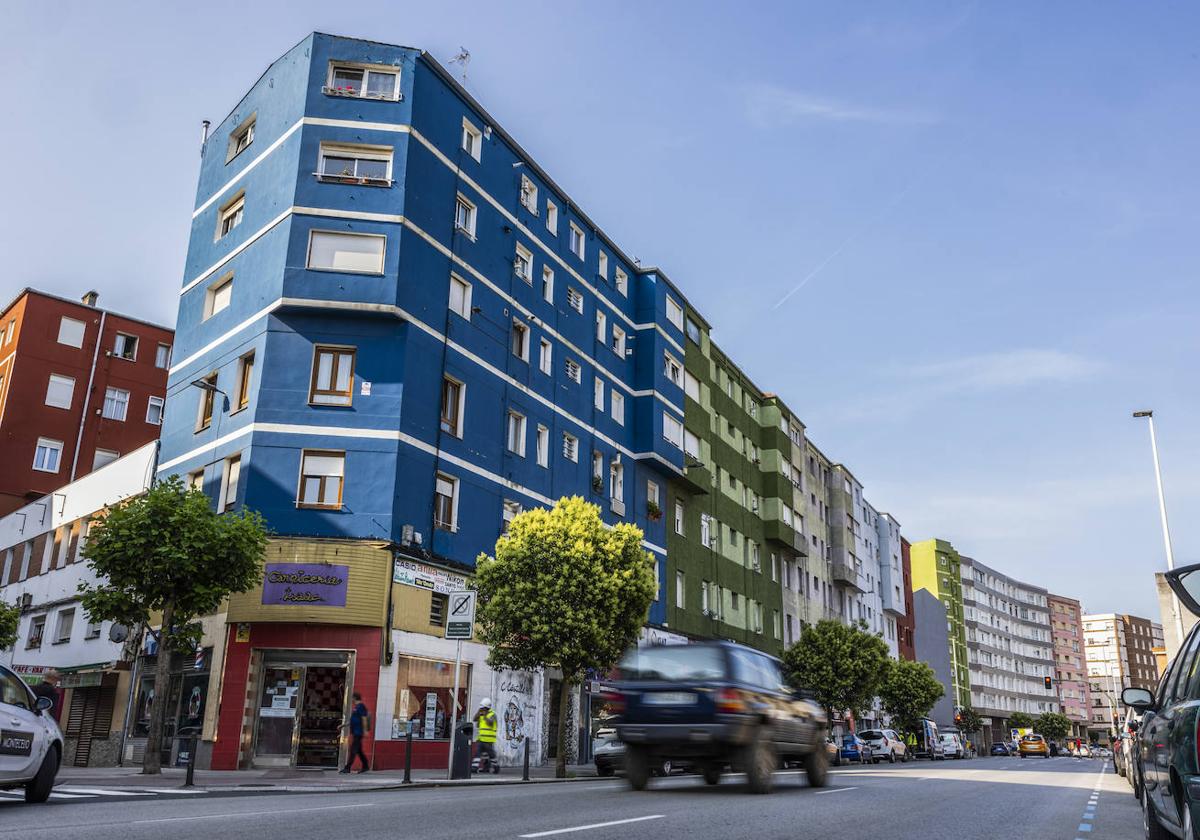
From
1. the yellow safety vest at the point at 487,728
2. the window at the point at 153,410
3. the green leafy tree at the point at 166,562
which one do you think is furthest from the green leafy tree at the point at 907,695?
the green leafy tree at the point at 166,562

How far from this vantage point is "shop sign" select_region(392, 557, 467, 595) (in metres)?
25.4

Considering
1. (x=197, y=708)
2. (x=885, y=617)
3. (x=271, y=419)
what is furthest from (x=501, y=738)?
(x=885, y=617)

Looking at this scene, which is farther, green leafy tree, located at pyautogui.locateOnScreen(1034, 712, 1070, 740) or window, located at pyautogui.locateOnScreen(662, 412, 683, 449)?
green leafy tree, located at pyautogui.locateOnScreen(1034, 712, 1070, 740)

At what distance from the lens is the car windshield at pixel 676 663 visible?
501 inches

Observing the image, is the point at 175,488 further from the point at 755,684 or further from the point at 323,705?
the point at 755,684

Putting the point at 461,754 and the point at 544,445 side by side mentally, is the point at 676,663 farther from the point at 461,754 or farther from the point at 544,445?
the point at 544,445

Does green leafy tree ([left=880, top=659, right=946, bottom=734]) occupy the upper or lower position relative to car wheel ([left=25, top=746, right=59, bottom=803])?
upper

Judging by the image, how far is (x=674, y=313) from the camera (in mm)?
45469

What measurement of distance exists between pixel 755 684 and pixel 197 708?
16900 millimetres

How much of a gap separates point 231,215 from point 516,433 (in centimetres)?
1125

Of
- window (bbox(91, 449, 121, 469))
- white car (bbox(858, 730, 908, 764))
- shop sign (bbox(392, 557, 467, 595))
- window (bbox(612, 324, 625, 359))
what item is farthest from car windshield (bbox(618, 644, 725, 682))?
window (bbox(91, 449, 121, 469))

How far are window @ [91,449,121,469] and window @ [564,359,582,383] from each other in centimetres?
2294

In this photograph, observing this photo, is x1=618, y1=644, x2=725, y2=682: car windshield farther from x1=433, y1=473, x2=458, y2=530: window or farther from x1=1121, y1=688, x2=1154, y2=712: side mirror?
x1=433, y1=473, x2=458, y2=530: window

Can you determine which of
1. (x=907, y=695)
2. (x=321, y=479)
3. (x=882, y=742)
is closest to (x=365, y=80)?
(x=321, y=479)
